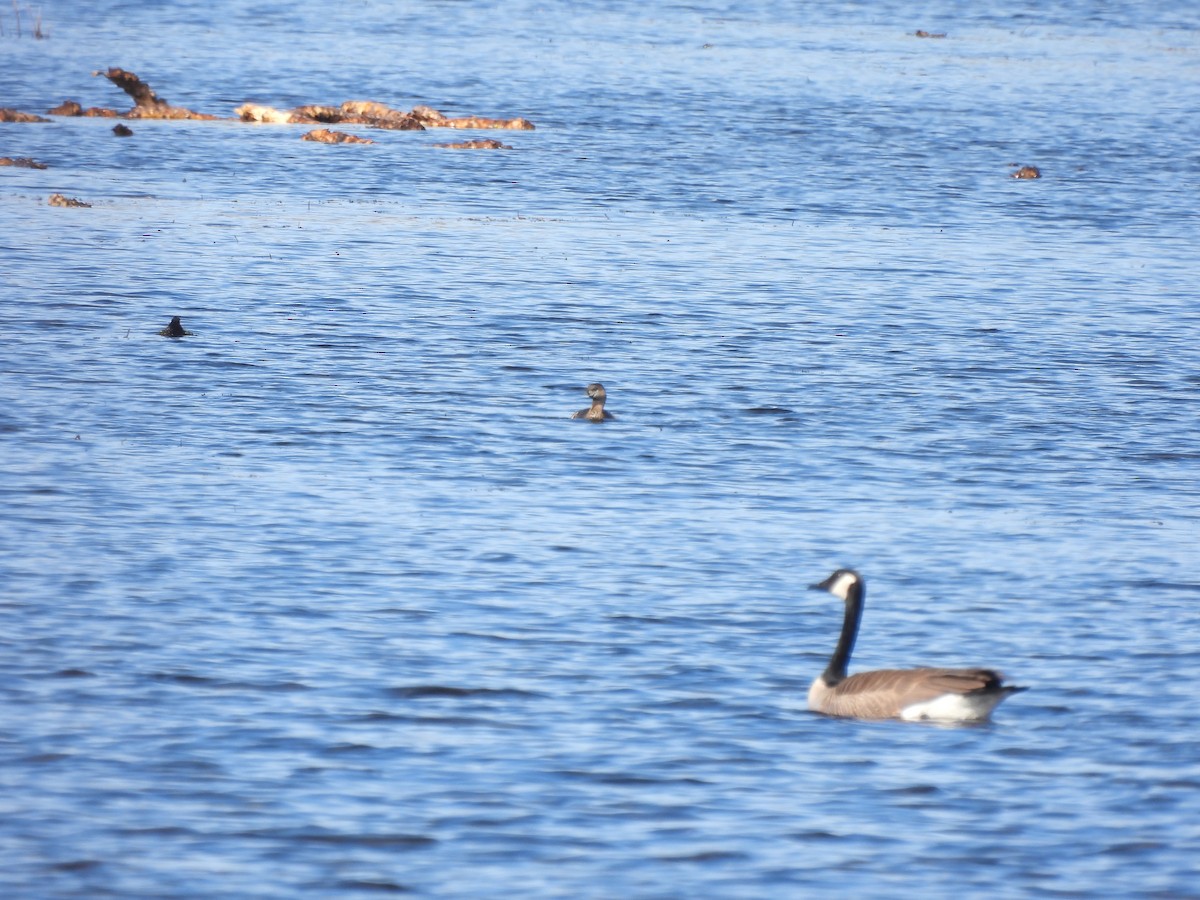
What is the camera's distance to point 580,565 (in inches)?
647

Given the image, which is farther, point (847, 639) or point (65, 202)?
point (65, 202)

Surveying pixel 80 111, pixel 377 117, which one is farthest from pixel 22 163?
pixel 377 117

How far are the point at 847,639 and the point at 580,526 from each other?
178 inches

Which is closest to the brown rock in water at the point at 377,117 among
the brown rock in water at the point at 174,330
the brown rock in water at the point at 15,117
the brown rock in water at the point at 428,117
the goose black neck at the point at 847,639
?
the brown rock in water at the point at 428,117

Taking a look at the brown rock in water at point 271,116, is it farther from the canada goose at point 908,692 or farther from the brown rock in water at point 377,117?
the canada goose at point 908,692

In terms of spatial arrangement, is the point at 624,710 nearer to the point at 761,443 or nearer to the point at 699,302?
the point at 761,443

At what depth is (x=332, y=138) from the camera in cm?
4753

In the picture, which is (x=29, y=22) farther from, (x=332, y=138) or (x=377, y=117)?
(x=332, y=138)

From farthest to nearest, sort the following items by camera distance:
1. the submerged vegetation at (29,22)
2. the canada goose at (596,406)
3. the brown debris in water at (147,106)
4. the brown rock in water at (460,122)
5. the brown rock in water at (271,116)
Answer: the submerged vegetation at (29,22)
the brown rock in water at (460,122)
the brown rock in water at (271,116)
the brown debris in water at (147,106)
the canada goose at (596,406)

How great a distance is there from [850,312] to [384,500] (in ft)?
41.4

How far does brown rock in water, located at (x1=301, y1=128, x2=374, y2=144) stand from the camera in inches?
1868

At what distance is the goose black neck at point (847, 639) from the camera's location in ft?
43.9

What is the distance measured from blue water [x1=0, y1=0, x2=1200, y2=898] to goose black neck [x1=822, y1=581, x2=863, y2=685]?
0.46 m

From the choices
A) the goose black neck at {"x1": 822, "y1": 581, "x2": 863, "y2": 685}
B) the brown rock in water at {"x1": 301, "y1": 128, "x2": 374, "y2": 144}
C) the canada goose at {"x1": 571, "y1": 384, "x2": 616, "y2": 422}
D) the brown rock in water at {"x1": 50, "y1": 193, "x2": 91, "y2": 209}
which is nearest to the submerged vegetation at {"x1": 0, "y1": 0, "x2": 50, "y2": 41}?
the brown rock in water at {"x1": 301, "y1": 128, "x2": 374, "y2": 144}
